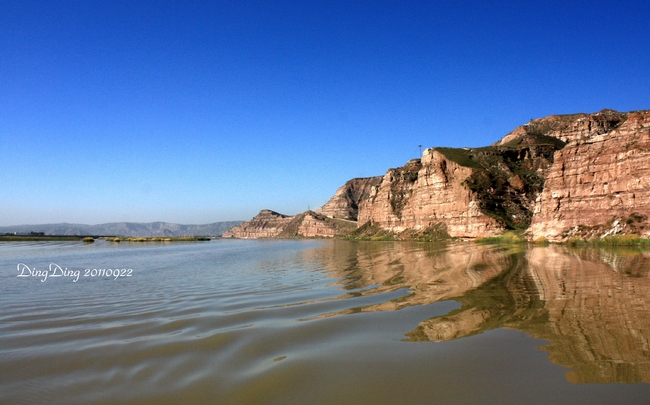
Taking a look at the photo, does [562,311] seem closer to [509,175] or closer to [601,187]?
[601,187]

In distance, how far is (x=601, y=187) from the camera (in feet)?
129

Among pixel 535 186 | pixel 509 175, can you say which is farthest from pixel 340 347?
pixel 509 175

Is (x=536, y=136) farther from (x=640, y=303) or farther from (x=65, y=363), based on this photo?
(x=65, y=363)

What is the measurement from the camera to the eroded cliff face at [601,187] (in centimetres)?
3500

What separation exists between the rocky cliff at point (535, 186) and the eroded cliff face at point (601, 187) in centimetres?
10

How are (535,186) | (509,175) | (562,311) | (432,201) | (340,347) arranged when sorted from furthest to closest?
(432,201)
(509,175)
(535,186)
(562,311)
(340,347)

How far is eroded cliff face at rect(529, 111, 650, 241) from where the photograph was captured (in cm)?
3500

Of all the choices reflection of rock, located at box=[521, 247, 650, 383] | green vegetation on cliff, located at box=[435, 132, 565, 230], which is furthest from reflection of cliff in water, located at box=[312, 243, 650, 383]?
green vegetation on cliff, located at box=[435, 132, 565, 230]

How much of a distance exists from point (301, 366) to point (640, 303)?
336 inches

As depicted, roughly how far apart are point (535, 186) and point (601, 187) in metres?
27.8

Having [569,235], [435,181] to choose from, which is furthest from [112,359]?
[435,181]

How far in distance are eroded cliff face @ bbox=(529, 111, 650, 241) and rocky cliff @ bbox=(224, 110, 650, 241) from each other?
0.32 feet

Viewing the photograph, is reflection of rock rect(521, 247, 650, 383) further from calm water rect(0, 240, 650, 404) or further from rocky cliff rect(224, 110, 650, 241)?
rocky cliff rect(224, 110, 650, 241)

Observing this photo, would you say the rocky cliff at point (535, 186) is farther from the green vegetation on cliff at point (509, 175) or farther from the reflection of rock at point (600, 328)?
the reflection of rock at point (600, 328)
